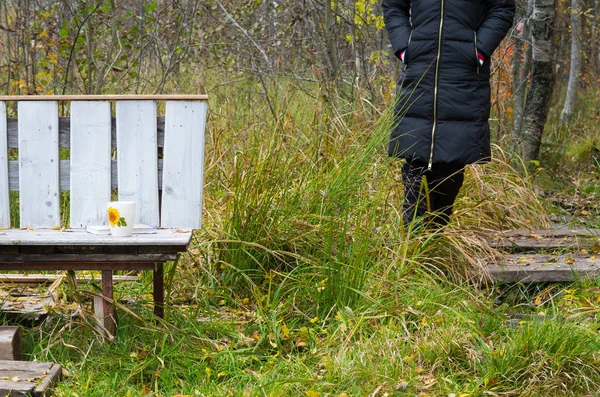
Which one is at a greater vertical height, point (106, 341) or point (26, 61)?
point (26, 61)

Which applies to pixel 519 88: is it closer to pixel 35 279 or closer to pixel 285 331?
pixel 285 331

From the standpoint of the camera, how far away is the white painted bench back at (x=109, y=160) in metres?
3.45

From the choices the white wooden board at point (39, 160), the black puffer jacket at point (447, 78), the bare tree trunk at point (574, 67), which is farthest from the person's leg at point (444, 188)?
the bare tree trunk at point (574, 67)

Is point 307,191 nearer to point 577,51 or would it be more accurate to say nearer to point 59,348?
point 59,348

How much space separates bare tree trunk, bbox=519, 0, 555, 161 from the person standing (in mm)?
2111

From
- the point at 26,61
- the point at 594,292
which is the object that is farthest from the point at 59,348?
the point at 26,61

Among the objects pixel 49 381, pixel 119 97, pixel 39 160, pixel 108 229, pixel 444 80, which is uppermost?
pixel 444 80

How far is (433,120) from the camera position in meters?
4.20

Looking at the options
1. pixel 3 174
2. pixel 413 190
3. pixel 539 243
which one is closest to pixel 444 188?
pixel 413 190

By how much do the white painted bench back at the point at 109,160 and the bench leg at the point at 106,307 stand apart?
34 cm

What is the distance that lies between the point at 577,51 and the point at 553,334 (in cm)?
1071

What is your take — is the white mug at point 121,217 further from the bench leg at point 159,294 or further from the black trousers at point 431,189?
the black trousers at point 431,189

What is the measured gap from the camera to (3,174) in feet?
11.6

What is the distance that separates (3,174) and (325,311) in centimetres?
153
